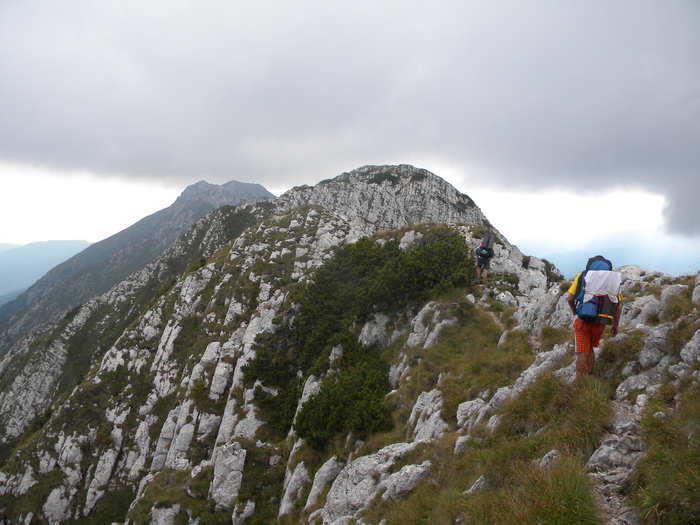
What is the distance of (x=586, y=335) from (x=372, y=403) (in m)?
12.6

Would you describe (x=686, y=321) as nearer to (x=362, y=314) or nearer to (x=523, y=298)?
(x=523, y=298)

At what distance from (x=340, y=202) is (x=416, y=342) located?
305 ft

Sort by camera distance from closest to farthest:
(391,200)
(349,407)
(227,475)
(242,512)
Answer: (349,407), (242,512), (227,475), (391,200)

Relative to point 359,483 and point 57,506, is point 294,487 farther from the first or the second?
point 57,506

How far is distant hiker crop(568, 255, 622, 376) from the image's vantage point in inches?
288

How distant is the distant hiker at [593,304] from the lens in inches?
288

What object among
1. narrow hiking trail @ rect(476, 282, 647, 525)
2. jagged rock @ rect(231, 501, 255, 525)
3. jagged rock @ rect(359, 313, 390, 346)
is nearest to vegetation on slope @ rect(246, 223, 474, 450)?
jagged rock @ rect(359, 313, 390, 346)

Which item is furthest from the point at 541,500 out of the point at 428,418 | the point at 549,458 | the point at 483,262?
the point at 483,262

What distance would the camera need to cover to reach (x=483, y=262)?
77.2 feet

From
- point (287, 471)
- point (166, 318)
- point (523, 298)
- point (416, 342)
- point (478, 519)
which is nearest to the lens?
point (478, 519)

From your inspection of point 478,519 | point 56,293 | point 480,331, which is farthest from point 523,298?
point 56,293

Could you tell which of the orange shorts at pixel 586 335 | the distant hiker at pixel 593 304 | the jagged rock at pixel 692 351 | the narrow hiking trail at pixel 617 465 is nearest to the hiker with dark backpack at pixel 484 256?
the distant hiker at pixel 593 304

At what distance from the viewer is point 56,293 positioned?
192500 mm

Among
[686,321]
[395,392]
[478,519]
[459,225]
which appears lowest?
[395,392]
